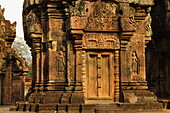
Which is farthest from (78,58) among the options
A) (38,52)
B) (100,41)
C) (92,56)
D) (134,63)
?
(134,63)

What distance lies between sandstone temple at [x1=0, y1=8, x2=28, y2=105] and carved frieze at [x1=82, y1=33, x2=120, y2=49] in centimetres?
822

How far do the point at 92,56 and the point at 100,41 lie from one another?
576mm

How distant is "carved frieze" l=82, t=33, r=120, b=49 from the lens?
11.3 meters

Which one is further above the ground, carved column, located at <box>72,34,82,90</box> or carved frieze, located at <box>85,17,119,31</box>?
carved frieze, located at <box>85,17,119,31</box>

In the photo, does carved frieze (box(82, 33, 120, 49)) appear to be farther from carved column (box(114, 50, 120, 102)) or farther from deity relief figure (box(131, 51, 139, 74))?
deity relief figure (box(131, 51, 139, 74))

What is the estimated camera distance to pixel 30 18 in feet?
39.5

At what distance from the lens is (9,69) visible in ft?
61.3

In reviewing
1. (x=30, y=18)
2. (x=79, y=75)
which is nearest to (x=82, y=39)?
(x=79, y=75)

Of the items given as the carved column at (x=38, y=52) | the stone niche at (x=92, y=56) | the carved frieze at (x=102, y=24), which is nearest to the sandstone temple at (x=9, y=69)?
the carved column at (x=38, y=52)

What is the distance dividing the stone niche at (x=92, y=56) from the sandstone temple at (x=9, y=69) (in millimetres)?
7168

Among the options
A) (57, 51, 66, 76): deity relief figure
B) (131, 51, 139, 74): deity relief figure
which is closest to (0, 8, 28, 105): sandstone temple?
(57, 51, 66, 76): deity relief figure

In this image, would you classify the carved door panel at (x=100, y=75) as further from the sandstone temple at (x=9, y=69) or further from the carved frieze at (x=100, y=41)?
the sandstone temple at (x=9, y=69)

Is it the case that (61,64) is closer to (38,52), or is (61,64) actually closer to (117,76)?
(38,52)

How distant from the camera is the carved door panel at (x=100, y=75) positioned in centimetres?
1139
